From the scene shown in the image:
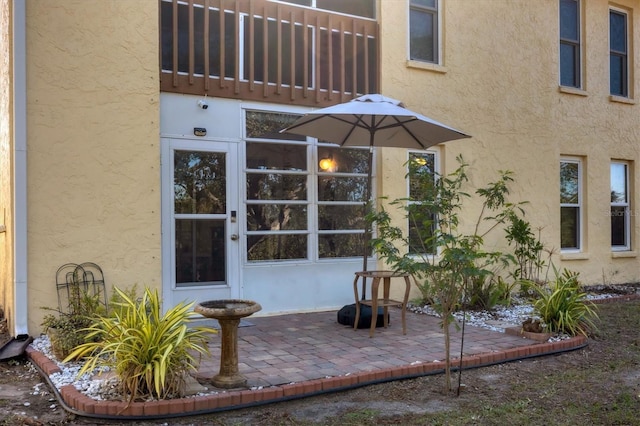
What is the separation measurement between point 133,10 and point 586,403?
20.7ft

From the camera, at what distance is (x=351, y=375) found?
4949 millimetres

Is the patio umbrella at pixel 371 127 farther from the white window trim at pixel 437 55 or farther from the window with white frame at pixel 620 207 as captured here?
the window with white frame at pixel 620 207

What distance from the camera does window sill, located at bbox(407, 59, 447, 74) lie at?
28.9 feet

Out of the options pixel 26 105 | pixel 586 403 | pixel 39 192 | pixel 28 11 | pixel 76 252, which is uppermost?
pixel 28 11

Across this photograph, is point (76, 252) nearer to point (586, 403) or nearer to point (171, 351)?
point (171, 351)

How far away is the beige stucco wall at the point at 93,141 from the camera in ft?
20.7

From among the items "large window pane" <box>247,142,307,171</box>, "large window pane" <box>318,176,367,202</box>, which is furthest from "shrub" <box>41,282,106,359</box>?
"large window pane" <box>318,176,367,202</box>

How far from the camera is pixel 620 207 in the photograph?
11453 millimetres

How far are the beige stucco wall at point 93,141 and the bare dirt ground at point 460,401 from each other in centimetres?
142

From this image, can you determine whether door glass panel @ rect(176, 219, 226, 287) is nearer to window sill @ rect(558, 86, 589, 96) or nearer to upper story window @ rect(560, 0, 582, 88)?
window sill @ rect(558, 86, 589, 96)

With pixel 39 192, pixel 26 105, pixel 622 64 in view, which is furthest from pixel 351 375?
pixel 622 64

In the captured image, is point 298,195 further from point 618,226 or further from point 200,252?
Answer: point 618,226

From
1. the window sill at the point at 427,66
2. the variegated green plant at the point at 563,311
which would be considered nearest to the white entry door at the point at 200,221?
the window sill at the point at 427,66

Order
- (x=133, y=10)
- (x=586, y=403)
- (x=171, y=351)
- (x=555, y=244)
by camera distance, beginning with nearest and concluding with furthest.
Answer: (x=171, y=351), (x=586, y=403), (x=133, y=10), (x=555, y=244)
